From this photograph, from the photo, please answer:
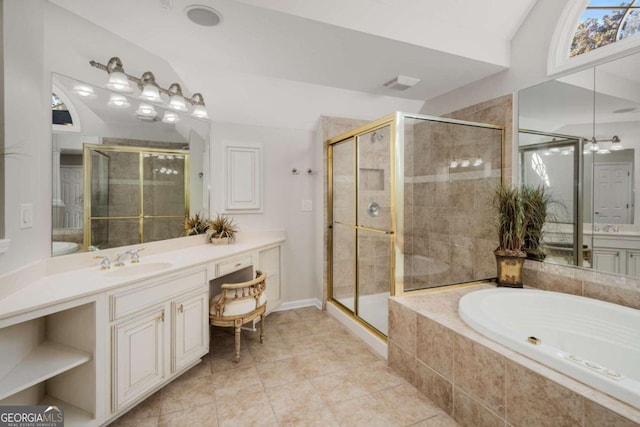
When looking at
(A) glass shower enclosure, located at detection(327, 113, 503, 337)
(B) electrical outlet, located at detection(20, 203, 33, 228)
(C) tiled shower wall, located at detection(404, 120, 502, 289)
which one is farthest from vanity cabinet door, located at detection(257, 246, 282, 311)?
(B) electrical outlet, located at detection(20, 203, 33, 228)

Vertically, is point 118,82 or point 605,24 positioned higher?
point 605,24

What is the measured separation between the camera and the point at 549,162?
87.3 inches

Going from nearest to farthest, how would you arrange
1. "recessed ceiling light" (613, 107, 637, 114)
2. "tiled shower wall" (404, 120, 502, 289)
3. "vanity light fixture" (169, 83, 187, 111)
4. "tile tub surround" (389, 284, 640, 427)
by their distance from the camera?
"tile tub surround" (389, 284, 640, 427), "recessed ceiling light" (613, 107, 637, 114), "vanity light fixture" (169, 83, 187, 111), "tiled shower wall" (404, 120, 502, 289)

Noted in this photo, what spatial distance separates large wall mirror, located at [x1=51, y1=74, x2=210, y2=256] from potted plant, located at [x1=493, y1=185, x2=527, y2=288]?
263 cm

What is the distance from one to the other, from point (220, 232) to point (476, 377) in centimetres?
230

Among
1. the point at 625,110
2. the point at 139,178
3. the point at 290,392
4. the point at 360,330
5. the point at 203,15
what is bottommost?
the point at 290,392

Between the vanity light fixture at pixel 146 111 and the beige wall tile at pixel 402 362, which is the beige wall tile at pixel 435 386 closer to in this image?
the beige wall tile at pixel 402 362

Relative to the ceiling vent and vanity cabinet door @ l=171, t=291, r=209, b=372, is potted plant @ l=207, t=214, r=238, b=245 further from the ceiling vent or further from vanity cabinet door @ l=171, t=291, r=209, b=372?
the ceiling vent

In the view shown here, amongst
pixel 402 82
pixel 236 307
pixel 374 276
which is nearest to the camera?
pixel 236 307

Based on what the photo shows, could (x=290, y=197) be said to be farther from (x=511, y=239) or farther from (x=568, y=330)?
(x=568, y=330)

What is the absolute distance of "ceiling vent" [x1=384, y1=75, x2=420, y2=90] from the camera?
8.51ft

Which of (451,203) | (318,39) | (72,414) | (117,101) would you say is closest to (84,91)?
(117,101)

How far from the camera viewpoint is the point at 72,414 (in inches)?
57.7

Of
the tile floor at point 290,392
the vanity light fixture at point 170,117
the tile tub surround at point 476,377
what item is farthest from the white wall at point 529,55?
the vanity light fixture at point 170,117
